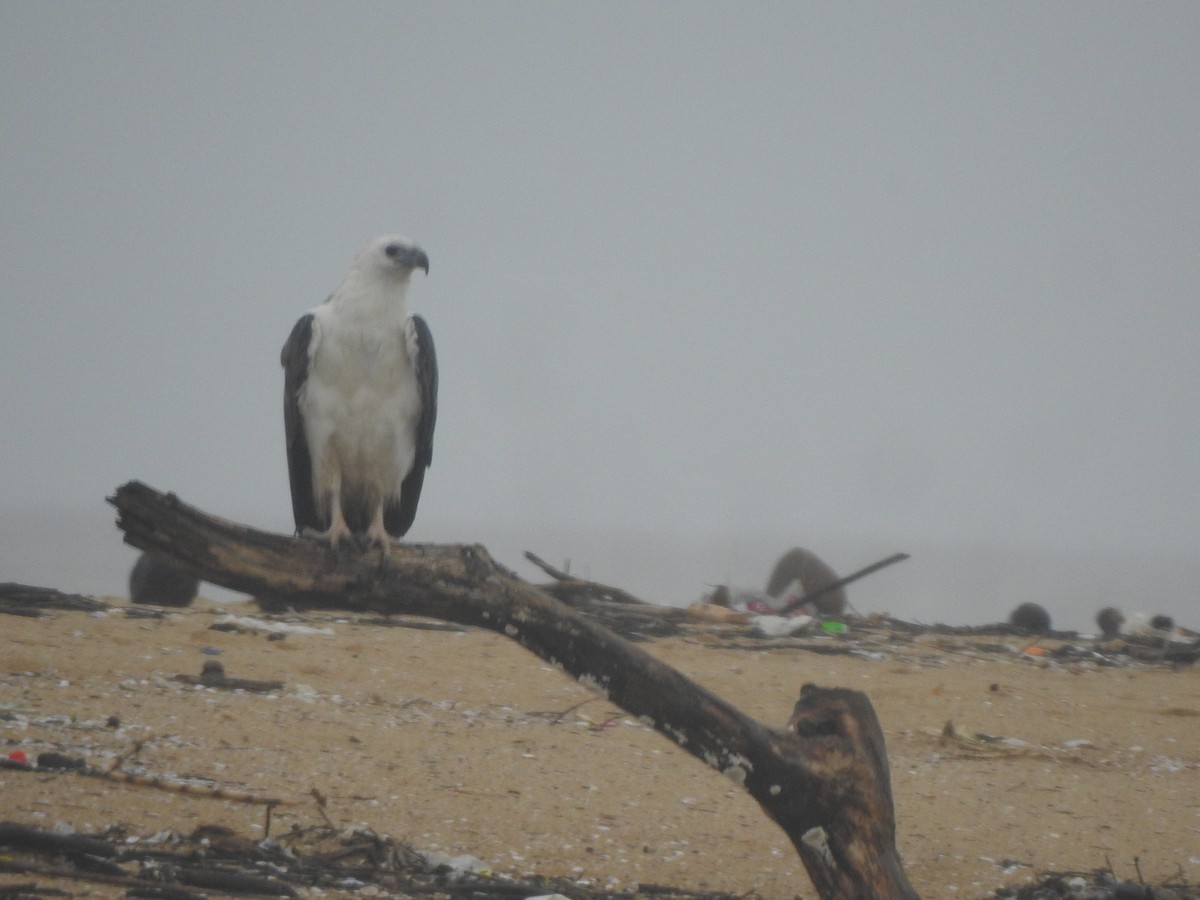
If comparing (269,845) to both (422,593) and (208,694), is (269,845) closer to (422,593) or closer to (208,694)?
(422,593)

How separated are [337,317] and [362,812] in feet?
7.86

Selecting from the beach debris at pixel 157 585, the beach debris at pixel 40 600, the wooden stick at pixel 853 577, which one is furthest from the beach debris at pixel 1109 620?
the beach debris at pixel 40 600

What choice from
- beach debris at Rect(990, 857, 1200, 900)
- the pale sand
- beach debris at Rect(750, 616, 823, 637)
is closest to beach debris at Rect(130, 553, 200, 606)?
the pale sand

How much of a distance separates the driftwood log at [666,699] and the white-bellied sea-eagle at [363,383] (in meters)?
2.20

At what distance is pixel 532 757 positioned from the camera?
5.89 metres

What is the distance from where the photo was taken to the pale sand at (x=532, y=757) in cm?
466

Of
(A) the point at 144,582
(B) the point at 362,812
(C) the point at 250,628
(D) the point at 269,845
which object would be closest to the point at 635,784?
(B) the point at 362,812

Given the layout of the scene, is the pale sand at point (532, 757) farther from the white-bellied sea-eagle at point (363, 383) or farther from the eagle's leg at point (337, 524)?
the white-bellied sea-eagle at point (363, 383)

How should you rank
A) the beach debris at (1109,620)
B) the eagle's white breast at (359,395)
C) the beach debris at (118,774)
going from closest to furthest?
the beach debris at (118,774) < the eagle's white breast at (359,395) < the beach debris at (1109,620)

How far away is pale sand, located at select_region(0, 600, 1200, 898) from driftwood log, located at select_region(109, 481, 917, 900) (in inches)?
31.4

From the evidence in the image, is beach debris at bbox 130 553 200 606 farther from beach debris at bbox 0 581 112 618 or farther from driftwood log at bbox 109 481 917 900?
driftwood log at bbox 109 481 917 900

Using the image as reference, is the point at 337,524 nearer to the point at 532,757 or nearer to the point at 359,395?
the point at 359,395

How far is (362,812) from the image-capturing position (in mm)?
4805

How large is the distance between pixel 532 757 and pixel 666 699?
2.22m
